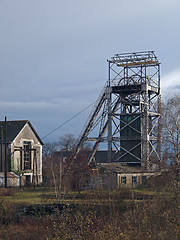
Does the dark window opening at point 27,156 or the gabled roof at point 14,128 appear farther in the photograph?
the dark window opening at point 27,156

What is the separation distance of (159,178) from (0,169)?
1584 cm

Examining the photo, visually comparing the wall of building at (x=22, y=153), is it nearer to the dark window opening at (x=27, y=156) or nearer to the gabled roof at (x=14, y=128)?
the gabled roof at (x=14, y=128)

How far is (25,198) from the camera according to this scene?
1200 inches

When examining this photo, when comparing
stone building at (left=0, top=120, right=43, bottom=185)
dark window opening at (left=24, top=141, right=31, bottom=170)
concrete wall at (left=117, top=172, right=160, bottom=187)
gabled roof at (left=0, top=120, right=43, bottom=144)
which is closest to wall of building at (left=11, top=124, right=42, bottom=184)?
stone building at (left=0, top=120, right=43, bottom=185)

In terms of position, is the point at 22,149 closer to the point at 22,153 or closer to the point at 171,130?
the point at 22,153

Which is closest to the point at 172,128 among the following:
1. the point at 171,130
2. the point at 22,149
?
the point at 171,130

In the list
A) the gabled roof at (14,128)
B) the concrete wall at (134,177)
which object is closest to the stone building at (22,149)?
the gabled roof at (14,128)

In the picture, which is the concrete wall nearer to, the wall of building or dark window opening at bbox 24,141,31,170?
the wall of building

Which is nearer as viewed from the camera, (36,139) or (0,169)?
(0,169)

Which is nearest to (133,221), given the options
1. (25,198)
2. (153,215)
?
(153,215)

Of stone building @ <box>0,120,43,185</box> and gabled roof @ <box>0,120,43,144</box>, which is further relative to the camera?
gabled roof @ <box>0,120,43,144</box>

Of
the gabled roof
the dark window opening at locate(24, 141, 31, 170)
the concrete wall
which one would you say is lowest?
the concrete wall

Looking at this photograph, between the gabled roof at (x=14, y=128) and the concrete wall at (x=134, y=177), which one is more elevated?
the gabled roof at (x=14, y=128)

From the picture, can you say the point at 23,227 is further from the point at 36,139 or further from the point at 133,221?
the point at 36,139
